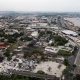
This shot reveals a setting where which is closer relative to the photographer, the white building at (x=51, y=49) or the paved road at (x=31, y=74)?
the paved road at (x=31, y=74)

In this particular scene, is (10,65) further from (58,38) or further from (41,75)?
(58,38)

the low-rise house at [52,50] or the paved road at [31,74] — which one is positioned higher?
the low-rise house at [52,50]

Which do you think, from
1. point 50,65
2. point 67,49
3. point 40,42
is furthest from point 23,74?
point 40,42

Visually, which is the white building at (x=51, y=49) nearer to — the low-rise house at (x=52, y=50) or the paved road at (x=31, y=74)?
the low-rise house at (x=52, y=50)

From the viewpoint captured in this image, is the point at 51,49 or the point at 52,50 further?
the point at 51,49

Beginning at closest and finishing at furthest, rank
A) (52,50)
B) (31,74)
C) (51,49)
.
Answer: (31,74) → (52,50) → (51,49)

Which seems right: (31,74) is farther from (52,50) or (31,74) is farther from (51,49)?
(51,49)

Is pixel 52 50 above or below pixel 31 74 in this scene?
above

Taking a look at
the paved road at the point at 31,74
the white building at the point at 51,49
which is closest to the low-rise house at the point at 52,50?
the white building at the point at 51,49

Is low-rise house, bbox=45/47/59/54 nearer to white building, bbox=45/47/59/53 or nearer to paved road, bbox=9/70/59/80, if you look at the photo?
white building, bbox=45/47/59/53

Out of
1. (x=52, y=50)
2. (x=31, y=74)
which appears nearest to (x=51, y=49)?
(x=52, y=50)

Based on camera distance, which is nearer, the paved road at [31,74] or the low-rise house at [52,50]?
the paved road at [31,74]

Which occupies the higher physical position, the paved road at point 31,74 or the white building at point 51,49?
the white building at point 51,49
